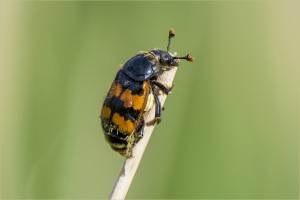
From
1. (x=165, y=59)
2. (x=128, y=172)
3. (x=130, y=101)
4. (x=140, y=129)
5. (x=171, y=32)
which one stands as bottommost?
(x=128, y=172)

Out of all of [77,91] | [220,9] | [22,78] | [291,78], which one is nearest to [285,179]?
[291,78]

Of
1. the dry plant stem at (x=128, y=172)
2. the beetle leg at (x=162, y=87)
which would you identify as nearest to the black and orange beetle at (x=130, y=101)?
the beetle leg at (x=162, y=87)

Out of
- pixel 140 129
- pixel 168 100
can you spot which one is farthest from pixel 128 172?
pixel 168 100

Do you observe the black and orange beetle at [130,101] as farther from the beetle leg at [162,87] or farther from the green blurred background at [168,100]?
the green blurred background at [168,100]

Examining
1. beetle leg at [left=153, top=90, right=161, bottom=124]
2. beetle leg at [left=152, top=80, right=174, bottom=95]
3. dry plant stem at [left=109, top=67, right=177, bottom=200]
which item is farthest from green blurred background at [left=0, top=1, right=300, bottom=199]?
dry plant stem at [left=109, top=67, right=177, bottom=200]

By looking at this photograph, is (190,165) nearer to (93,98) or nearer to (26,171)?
(93,98)

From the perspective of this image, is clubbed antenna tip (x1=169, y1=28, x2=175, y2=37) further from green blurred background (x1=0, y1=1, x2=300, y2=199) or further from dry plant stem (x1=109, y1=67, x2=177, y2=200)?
dry plant stem (x1=109, y1=67, x2=177, y2=200)

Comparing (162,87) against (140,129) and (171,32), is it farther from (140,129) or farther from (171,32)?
(171,32)
